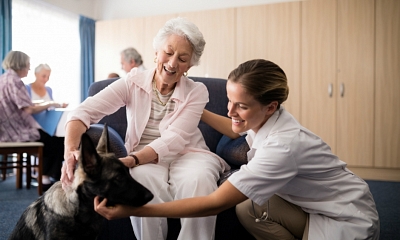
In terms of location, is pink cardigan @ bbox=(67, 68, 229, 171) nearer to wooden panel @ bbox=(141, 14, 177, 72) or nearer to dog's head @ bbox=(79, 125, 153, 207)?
dog's head @ bbox=(79, 125, 153, 207)

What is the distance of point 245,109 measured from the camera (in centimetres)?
140

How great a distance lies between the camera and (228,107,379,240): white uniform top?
4.24ft

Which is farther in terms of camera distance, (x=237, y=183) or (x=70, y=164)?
(x=70, y=164)

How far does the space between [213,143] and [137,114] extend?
0.76m

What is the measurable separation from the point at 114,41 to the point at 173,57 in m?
5.00

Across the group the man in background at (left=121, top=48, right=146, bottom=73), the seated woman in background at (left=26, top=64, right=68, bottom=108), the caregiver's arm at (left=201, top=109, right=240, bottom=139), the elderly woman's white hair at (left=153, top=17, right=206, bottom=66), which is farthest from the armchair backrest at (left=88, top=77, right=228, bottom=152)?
the seated woman in background at (left=26, top=64, right=68, bottom=108)

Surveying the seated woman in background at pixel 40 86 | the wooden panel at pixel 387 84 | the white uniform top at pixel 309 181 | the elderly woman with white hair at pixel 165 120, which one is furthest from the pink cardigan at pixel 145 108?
the wooden panel at pixel 387 84

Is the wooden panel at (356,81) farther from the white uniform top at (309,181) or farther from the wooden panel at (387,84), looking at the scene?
the white uniform top at (309,181)

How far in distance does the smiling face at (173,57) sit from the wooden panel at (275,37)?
3599 millimetres

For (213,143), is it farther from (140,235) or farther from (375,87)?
(375,87)

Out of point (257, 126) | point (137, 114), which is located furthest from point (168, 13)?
point (257, 126)

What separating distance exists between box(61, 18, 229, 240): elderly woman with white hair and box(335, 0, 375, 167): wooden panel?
354 cm

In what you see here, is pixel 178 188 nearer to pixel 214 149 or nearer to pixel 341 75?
pixel 214 149

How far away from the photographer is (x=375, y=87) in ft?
16.0
